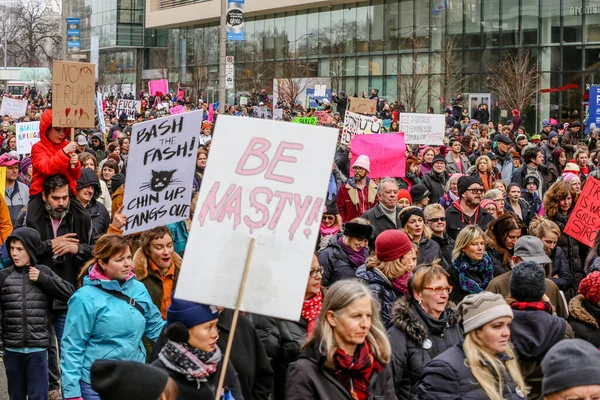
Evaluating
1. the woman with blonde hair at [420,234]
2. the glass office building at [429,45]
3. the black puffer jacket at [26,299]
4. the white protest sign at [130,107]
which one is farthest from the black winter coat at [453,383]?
the glass office building at [429,45]

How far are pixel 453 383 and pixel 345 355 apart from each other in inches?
21.1

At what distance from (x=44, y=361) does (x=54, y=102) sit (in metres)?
2.56

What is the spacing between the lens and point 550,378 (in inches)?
150

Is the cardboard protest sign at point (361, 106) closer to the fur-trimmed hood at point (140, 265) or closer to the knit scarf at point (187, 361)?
the fur-trimmed hood at point (140, 265)

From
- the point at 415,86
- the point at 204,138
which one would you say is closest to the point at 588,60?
the point at 415,86

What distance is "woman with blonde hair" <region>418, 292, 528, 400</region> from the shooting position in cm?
491

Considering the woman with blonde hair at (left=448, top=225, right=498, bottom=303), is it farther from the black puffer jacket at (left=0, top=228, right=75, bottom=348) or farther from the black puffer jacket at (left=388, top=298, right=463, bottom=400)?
the black puffer jacket at (left=0, top=228, right=75, bottom=348)

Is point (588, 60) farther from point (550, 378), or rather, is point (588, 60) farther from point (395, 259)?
point (550, 378)

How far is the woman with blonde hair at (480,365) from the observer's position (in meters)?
4.91

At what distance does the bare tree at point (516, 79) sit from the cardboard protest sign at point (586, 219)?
2745cm

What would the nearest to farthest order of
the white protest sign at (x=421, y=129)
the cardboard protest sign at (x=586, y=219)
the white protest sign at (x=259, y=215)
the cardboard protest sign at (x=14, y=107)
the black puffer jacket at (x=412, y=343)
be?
the white protest sign at (x=259, y=215), the black puffer jacket at (x=412, y=343), the cardboard protest sign at (x=586, y=219), the white protest sign at (x=421, y=129), the cardboard protest sign at (x=14, y=107)

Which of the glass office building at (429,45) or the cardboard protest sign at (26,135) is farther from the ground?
the glass office building at (429,45)

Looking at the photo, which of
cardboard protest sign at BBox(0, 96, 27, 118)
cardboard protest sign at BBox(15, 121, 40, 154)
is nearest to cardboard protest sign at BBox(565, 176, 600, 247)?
cardboard protest sign at BBox(15, 121, 40, 154)

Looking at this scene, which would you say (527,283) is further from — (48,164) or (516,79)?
(516,79)
